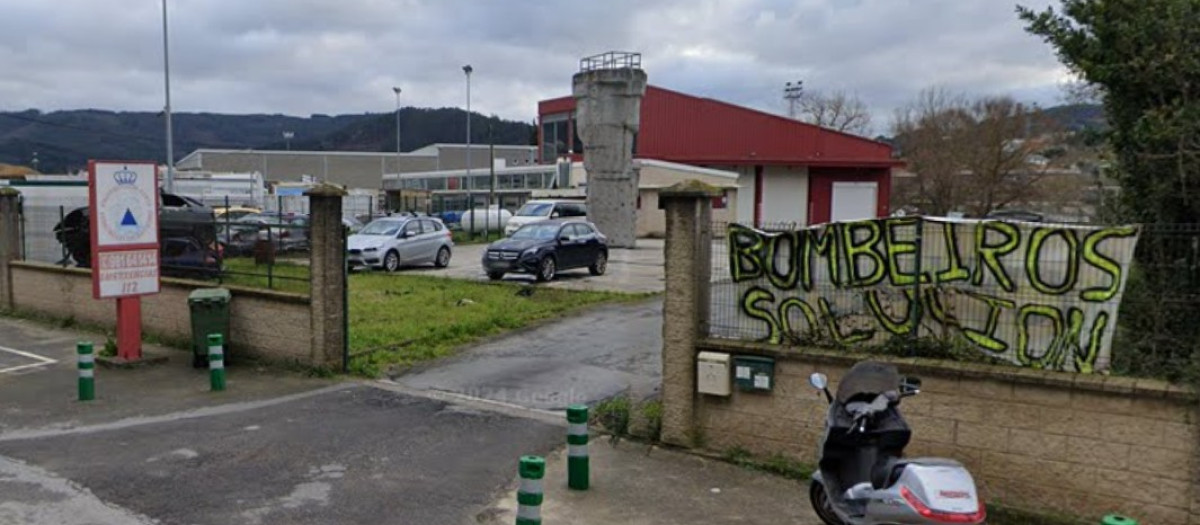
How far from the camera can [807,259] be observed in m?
7.41

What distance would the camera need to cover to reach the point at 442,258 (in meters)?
24.9

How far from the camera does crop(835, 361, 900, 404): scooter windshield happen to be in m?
5.20

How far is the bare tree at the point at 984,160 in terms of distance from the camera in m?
46.9

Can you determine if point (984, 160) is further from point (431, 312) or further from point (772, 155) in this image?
point (431, 312)

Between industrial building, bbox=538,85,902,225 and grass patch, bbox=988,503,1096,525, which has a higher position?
industrial building, bbox=538,85,902,225

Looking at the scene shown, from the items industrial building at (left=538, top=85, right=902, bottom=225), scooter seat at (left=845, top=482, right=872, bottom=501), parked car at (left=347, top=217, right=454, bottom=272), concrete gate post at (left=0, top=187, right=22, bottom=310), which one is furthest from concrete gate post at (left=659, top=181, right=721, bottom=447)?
industrial building at (left=538, top=85, right=902, bottom=225)

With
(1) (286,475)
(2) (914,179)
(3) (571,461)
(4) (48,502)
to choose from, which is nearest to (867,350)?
(3) (571,461)

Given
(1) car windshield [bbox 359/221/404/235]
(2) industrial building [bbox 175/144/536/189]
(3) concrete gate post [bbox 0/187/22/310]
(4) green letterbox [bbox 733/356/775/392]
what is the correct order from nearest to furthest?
(4) green letterbox [bbox 733/356/775/392] → (3) concrete gate post [bbox 0/187/22/310] → (1) car windshield [bbox 359/221/404/235] → (2) industrial building [bbox 175/144/536/189]

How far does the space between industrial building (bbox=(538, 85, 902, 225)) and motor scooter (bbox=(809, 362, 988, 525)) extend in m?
41.0

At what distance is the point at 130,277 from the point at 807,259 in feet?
29.2

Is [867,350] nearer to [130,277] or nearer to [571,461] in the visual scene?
[571,461]

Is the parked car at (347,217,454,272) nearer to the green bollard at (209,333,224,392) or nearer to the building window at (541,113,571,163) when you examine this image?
the green bollard at (209,333,224,392)

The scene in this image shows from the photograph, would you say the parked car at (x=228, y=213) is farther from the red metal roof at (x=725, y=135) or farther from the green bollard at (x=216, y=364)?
the red metal roof at (x=725, y=135)

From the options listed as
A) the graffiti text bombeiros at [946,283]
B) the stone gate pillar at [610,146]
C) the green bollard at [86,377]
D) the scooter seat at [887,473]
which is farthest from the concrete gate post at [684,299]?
the stone gate pillar at [610,146]
